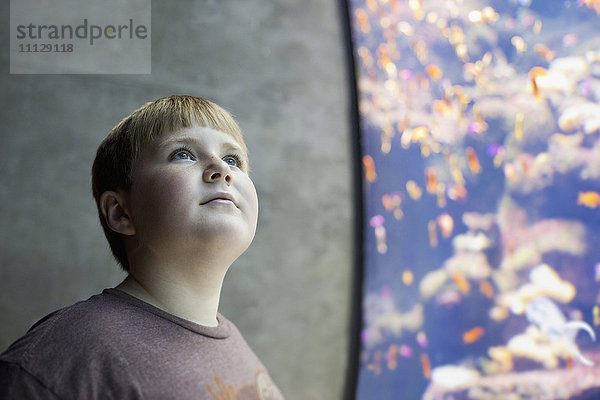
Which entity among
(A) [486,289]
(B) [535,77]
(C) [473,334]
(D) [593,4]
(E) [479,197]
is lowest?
(C) [473,334]

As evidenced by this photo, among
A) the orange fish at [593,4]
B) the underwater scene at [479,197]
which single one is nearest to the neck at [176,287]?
the underwater scene at [479,197]

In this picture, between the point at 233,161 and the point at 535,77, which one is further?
the point at 535,77

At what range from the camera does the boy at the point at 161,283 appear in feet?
2.12

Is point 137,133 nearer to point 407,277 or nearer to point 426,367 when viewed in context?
point 407,277

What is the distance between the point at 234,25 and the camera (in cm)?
204

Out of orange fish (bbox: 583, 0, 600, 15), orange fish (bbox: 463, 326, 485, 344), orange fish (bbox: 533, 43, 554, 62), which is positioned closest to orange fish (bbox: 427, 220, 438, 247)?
orange fish (bbox: 463, 326, 485, 344)

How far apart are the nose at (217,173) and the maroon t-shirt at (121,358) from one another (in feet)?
0.67

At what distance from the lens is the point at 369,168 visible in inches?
85.9

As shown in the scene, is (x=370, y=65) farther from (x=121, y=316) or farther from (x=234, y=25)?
(x=121, y=316)

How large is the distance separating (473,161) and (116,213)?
163 centimetres

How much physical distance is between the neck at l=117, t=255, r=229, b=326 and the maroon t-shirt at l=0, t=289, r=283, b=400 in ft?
0.07

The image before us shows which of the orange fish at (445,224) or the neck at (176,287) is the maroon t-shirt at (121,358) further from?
the orange fish at (445,224)

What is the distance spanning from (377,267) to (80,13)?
55.4 inches

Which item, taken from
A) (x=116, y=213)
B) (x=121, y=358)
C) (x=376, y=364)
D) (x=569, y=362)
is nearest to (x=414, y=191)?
(x=376, y=364)
